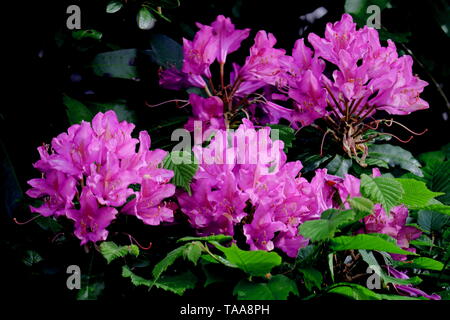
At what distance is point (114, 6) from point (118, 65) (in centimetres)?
16

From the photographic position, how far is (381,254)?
4.45ft

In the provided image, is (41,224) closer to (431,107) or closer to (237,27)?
(237,27)

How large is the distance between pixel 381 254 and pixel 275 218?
9.7 inches

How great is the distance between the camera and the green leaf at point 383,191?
1196 millimetres

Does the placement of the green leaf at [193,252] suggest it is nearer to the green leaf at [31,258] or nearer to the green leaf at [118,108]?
the green leaf at [31,258]

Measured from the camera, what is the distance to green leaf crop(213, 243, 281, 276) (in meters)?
1.12

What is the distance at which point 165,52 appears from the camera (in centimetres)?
179

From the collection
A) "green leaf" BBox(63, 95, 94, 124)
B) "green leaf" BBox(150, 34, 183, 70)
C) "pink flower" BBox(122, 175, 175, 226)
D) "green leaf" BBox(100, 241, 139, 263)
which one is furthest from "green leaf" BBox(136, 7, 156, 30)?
"green leaf" BBox(100, 241, 139, 263)

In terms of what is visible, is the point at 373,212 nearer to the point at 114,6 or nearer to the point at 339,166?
the point at 339,166

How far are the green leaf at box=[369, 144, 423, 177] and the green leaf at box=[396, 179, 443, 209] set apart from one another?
383 mm

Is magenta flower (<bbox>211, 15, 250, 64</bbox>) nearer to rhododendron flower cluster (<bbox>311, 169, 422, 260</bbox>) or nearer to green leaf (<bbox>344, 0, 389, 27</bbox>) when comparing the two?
green leaf (<bbox>344, 0, 389, 27</bbox>)

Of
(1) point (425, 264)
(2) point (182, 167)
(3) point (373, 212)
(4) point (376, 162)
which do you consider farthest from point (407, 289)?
(2) point (182, 167)

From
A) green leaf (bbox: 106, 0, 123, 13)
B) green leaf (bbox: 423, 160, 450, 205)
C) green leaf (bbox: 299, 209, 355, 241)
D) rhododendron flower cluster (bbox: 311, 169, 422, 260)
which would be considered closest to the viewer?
green leaf (bbox: 299, 209, 355, 241)
